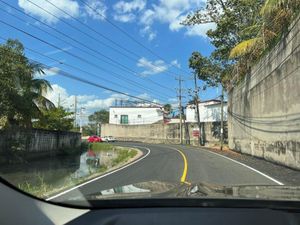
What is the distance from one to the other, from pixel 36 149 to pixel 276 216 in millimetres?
36246

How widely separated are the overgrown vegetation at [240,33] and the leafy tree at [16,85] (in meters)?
12.9

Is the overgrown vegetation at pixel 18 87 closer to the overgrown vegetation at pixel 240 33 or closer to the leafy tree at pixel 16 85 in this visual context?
the leafy tree at pixel 16 85

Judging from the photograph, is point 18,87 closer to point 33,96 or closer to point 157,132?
point 33,96

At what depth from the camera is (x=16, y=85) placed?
29188 mm

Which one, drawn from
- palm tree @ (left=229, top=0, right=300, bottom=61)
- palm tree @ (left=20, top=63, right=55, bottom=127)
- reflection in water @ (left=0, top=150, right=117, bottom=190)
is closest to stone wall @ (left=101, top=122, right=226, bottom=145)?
reflection in water @ (left=0, top=150, right=117, bottom=190)

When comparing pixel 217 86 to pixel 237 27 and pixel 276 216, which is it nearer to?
pixel 237 27

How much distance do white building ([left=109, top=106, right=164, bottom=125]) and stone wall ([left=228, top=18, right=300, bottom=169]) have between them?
7292 cm

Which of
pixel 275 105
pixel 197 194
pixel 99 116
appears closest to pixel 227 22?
pixel 275 105

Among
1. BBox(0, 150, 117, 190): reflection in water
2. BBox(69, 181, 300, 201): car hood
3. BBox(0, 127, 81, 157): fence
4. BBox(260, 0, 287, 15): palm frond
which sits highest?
BBox(260, 0, 287, 15): palm frond

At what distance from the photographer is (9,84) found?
27453 millimetres

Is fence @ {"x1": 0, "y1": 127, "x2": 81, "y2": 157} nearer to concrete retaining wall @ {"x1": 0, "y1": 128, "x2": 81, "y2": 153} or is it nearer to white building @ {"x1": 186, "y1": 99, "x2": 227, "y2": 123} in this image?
concrete retaining wall @ {"x1": 0, "y1": 128, "x2": 81, "y2": 153}

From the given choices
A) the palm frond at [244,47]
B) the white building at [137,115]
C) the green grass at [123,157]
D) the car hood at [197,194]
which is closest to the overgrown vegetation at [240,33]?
the palm frond at [244,47]

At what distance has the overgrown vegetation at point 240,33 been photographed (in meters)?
24.7

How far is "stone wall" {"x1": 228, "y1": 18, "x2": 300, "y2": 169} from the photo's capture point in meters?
21.5
